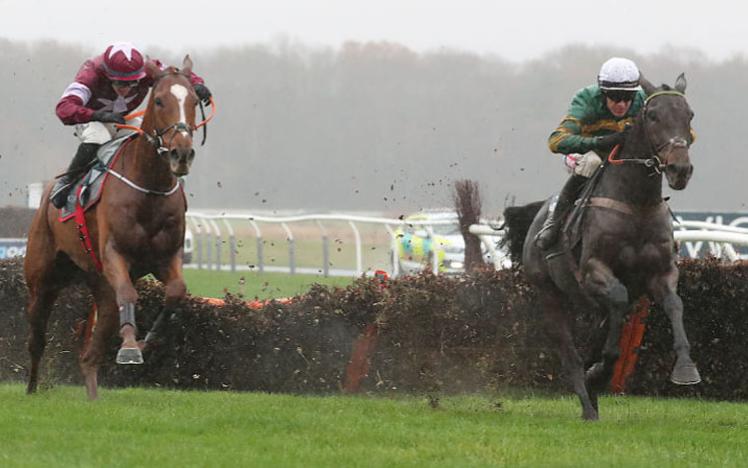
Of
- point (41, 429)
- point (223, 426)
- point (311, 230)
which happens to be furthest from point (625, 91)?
point (311, 230)

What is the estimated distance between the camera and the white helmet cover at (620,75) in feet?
24.9

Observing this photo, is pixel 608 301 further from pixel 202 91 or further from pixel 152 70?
pixel 152 70

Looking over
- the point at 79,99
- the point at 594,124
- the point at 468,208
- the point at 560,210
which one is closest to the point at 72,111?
the point at 79,99

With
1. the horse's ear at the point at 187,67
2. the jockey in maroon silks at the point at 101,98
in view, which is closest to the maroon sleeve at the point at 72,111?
the jockey in maroon silks at the point at 101,98

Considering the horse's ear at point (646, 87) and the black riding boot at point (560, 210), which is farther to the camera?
the black riding boot at point (560, 210)

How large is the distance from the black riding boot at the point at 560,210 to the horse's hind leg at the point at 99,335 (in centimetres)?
248

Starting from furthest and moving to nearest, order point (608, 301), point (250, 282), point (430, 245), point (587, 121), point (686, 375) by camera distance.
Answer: point (250, 282), point (430, 245), point (587, 121), point (608, 301), point (686, 375)

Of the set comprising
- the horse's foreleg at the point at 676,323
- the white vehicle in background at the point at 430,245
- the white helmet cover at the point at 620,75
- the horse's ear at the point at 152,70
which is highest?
the white helmet cover at the point at 620,75

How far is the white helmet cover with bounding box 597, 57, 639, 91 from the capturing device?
7586 mm

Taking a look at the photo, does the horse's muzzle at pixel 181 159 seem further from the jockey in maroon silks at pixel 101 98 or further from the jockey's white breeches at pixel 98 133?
the jockey's white breeches at pixel 98 133

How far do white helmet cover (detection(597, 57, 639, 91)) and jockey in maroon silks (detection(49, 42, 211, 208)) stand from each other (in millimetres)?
2167

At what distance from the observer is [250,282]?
19406 millimetres

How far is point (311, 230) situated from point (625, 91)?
1465 centimetres

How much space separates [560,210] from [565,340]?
0.72 meters
